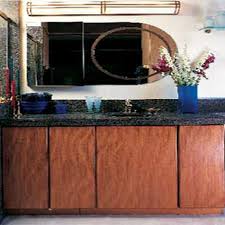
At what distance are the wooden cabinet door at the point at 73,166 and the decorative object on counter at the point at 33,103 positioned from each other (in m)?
0.49

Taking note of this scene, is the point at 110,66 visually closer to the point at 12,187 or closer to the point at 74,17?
the point at 74,17

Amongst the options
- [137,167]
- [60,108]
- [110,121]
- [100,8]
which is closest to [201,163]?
[137,167]

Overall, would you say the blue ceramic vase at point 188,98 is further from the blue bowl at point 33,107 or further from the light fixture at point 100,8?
the blue bowl at point 33,107

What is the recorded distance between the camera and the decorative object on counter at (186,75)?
156 inches

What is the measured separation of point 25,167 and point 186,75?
61.5 inches

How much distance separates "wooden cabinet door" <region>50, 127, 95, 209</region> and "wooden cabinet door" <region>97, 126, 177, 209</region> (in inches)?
2.8

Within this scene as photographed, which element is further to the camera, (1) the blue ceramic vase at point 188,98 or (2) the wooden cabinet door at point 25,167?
(1) the blue ceramic vase at point 188,98

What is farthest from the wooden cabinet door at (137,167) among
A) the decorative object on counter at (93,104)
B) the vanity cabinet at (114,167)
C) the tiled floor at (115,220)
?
the decorative object on counter at (93,104)

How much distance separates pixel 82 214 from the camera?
3750 millimetres

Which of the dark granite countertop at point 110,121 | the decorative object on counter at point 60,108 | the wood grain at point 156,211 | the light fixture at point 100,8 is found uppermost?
the light fixture at point 100,8

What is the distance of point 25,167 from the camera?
362cm

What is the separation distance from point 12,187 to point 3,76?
36.1 inches

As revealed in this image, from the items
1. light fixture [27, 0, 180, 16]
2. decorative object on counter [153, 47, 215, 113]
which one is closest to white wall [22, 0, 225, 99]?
light fixture [27, 0, 180, 16]

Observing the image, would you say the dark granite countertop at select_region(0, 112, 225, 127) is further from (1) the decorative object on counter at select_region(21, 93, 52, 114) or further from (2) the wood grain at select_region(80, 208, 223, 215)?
(2) the wood grain at select_region(80, 208, 223, 215)
